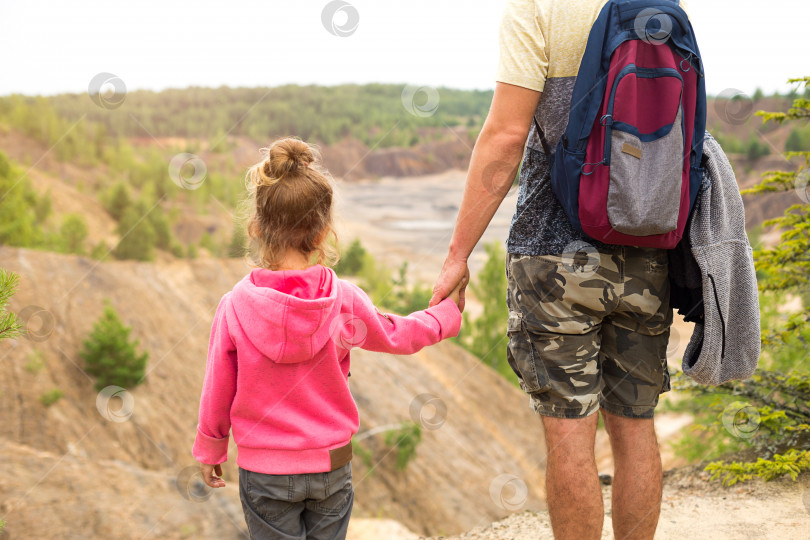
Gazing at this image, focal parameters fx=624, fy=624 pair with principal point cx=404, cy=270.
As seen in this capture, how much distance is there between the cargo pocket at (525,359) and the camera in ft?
5.84

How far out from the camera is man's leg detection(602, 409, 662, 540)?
6.14 ft

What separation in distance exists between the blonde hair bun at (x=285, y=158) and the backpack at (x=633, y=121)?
0.71 metres

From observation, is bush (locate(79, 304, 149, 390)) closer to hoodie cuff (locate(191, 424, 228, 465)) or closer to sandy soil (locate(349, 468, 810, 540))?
sandy soil (locate(349, 468, 810, 540))

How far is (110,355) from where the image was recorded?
7742mm

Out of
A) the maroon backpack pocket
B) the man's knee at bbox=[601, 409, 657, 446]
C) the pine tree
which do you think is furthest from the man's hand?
the pine tree

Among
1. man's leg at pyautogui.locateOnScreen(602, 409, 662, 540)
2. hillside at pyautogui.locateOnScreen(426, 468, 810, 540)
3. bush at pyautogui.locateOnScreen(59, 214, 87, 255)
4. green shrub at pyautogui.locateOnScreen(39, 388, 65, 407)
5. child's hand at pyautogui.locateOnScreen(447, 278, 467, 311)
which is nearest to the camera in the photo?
man's leg at pyautogui.locateOnScreen(602, 409, 662, 540)

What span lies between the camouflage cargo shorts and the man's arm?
0.15 meters

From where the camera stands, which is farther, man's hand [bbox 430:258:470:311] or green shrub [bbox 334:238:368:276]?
green shrub [bbox 334:238:368:276]

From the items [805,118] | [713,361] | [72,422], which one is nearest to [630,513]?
[713,361]

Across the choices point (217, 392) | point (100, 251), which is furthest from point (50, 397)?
point (217, 392)

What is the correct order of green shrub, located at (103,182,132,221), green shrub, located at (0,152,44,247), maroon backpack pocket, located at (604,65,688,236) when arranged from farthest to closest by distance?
green shrub, located at (103,182,132,221)
green shrub, located at (0,152,44,247)
maroon backpack pocket, located at (604,65,688,236)

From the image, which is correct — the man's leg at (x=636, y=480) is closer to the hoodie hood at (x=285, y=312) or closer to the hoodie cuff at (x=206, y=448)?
the hoodie hood at (x=285, y=312)

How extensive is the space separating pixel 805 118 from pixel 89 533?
5.92m

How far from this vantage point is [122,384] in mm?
7883
